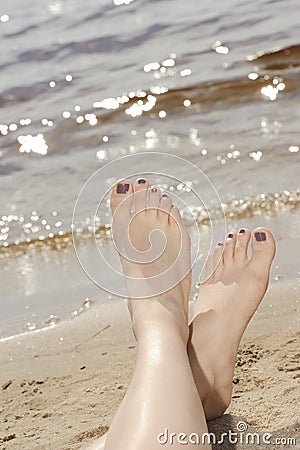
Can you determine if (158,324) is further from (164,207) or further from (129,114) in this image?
(129,114)

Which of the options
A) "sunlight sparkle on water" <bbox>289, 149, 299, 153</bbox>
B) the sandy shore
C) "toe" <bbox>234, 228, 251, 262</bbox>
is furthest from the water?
"toe" <bbox>234, 228, 251, 262</bbox>

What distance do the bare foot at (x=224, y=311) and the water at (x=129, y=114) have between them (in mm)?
435

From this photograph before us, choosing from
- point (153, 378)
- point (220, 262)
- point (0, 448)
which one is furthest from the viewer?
point (220, 262)

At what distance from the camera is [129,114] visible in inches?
191

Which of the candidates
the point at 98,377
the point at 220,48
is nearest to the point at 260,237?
the point at 98,377

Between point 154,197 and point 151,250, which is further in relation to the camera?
point 154,197

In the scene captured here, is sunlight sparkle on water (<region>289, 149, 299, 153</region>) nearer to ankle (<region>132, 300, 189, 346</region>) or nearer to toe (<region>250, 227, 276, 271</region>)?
toe (<region>250, 227, 276, 271</region>)

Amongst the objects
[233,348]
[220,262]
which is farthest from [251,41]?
[233,348]

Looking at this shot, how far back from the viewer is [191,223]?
3529 millimetres

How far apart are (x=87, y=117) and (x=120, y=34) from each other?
1.60m

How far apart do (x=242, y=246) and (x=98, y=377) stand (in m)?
0.58

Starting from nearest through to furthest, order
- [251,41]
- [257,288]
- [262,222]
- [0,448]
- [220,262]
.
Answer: [0,448], [257,288], [220,262], [262,222], [251,41]

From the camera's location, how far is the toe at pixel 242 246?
2.50m

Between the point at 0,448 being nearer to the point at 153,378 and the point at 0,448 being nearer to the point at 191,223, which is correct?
the point at 153,378
